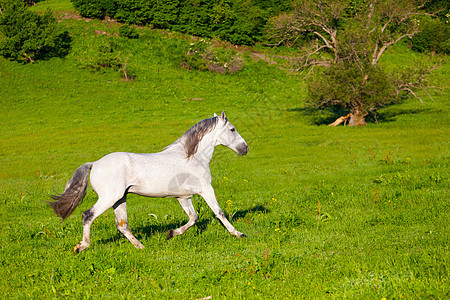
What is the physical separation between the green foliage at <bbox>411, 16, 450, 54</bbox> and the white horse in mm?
55521

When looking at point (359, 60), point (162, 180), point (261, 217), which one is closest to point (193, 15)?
point (359, 60)

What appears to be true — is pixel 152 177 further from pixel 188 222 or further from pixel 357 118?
pixel 357 118

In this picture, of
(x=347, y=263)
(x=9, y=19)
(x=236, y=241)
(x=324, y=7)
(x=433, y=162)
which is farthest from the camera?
(x=9, y=19)

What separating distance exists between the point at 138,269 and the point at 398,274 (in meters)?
3.73

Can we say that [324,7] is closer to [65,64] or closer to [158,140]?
[158,140]

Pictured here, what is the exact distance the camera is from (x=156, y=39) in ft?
187

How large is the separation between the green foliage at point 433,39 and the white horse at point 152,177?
55521 mm

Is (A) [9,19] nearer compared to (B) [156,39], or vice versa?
(A) [9,19]

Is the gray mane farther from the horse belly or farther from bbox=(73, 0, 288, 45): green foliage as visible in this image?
bbox=(73, 0, 288, 45): green foliage

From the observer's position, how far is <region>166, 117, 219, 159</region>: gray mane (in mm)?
8227

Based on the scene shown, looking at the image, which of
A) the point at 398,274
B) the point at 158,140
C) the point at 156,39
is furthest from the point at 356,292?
the point at 156,39

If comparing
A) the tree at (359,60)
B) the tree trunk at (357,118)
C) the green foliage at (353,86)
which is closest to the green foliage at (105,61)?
the tree at (359,60)

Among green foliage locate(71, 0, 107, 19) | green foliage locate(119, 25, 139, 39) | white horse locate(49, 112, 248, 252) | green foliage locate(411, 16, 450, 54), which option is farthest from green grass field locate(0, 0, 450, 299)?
green foliage locate(71, 0, 107, 19)

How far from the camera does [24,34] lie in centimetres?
4681
